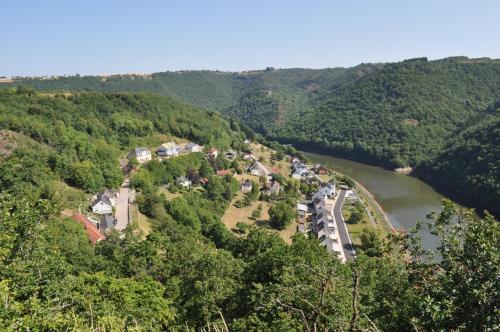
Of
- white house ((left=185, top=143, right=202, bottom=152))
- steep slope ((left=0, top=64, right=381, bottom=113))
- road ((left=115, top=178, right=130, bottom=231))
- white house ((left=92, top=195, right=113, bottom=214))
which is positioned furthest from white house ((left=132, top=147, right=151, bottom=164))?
→ steep slope ((left=0, top=64, right=381, bottom=113))

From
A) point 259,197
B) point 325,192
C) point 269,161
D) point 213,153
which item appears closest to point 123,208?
point 259,197

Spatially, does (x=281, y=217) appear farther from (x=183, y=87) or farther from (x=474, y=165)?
(x=183, y=87)

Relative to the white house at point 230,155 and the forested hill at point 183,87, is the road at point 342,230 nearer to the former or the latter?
the white house at point 230,155

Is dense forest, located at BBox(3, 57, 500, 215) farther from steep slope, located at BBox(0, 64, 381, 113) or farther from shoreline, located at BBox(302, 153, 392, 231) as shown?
shoreline, located at BBox(302, 153, 392, 231)

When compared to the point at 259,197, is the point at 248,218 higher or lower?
lower

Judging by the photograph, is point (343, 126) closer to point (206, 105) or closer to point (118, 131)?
point (118, 131)

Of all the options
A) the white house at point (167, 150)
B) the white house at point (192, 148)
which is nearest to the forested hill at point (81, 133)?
the white house at point (167, 150)
